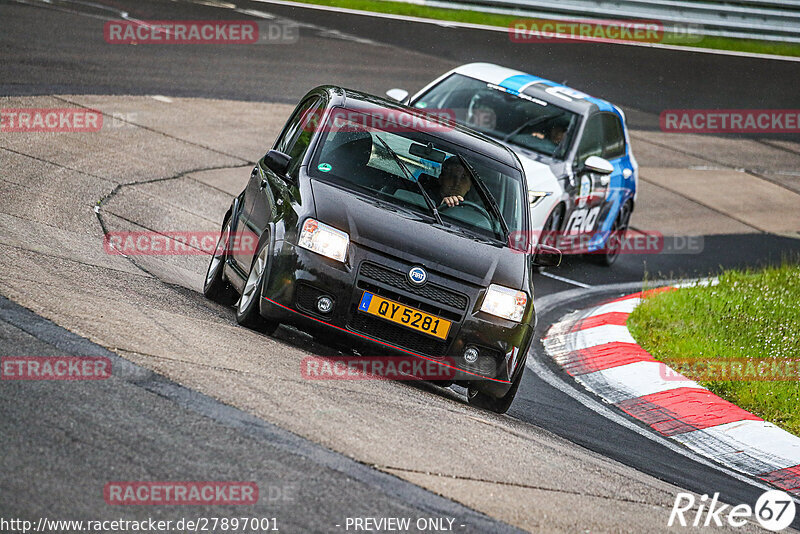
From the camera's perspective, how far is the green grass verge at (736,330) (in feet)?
27.5

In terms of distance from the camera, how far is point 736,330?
9.92 meters

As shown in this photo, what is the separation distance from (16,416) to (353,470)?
4.52ft

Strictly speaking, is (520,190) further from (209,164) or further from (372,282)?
(209,164)

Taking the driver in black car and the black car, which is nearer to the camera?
the black car

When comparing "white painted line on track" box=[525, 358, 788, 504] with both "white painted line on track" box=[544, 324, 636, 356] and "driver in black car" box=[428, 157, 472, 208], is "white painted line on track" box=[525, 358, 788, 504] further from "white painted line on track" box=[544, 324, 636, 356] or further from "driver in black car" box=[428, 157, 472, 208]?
"driver in black car" box=[428, 157, 472, 208]

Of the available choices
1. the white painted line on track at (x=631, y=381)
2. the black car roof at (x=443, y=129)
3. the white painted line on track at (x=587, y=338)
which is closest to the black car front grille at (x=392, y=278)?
the black car roof at (x=443, y=129)

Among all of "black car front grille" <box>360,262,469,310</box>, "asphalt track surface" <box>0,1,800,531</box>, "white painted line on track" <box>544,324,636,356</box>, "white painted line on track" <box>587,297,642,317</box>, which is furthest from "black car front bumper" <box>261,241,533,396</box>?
"white painted line on track" <box>587,297,642,317</box>

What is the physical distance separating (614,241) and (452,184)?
642 centimetres

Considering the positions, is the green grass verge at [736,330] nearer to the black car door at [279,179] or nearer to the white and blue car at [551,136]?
the white and blue car at [551,136]

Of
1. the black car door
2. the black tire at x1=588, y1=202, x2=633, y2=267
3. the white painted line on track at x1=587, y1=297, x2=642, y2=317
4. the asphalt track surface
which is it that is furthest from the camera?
the black tire at x1=588, y1=202, x2=633, y2=267

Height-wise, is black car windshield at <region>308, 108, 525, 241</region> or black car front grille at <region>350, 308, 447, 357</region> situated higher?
black car windshield at <region>308, 108, 525, 241</region>

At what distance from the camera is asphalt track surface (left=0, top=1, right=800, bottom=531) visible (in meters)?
4.49

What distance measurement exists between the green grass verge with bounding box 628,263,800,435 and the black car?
199cm

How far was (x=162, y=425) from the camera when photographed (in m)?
4.72
